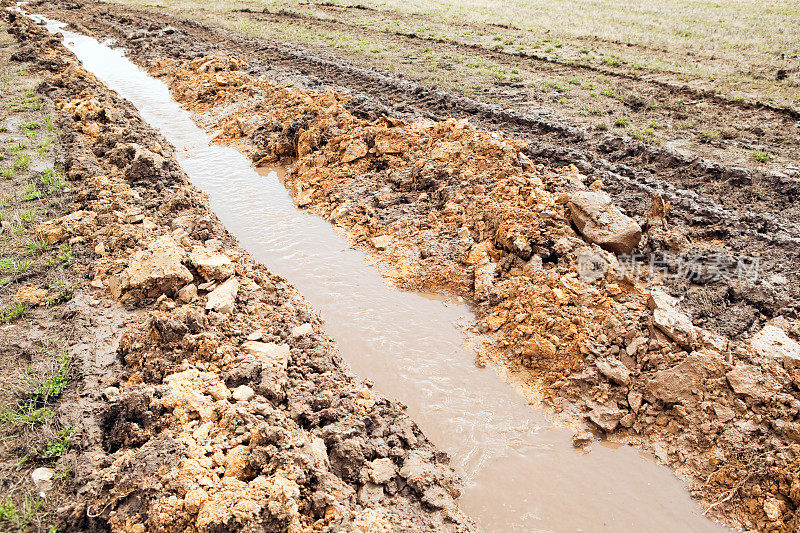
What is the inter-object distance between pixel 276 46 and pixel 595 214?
634 inches

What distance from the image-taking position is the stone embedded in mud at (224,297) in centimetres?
591

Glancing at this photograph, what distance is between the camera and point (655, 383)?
5.36m

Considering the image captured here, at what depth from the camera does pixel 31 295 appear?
5898mm

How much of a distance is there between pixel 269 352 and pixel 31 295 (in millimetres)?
3313

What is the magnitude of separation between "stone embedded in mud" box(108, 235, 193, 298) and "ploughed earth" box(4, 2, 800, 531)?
0.03m

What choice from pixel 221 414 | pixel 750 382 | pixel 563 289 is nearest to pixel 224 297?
pixel 221 414

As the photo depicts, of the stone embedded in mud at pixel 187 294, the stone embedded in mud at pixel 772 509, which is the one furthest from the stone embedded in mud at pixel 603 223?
the stone embedded in mud at pixel 187 294

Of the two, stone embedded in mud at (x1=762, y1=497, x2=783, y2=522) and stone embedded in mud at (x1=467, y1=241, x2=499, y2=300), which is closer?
stone embedded in mud at (x1=762, y1=497, x2=783, y2=522)

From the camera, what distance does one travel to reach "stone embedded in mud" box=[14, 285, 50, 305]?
5.84 metres

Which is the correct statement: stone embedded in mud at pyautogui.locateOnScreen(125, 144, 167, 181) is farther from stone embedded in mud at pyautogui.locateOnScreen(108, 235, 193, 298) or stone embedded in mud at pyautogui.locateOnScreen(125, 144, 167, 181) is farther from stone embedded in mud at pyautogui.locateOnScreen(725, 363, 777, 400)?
stone embedded in mud at pyautogui.locateOnScreen(725, 363, 777, 400)

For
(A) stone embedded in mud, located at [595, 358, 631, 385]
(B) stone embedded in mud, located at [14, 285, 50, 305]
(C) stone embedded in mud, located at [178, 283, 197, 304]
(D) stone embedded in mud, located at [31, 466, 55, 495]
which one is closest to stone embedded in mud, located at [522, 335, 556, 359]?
(A) stone embedded in mud, located at [595, 358, 631, 385]

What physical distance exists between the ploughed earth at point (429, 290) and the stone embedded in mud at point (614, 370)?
0.12 ft

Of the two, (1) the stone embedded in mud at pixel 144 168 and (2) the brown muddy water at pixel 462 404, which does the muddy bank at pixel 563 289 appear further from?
(1) the stone embedded in mud at pixel 144 168

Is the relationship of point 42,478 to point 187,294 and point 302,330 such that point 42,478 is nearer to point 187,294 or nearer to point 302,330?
point 187,294
